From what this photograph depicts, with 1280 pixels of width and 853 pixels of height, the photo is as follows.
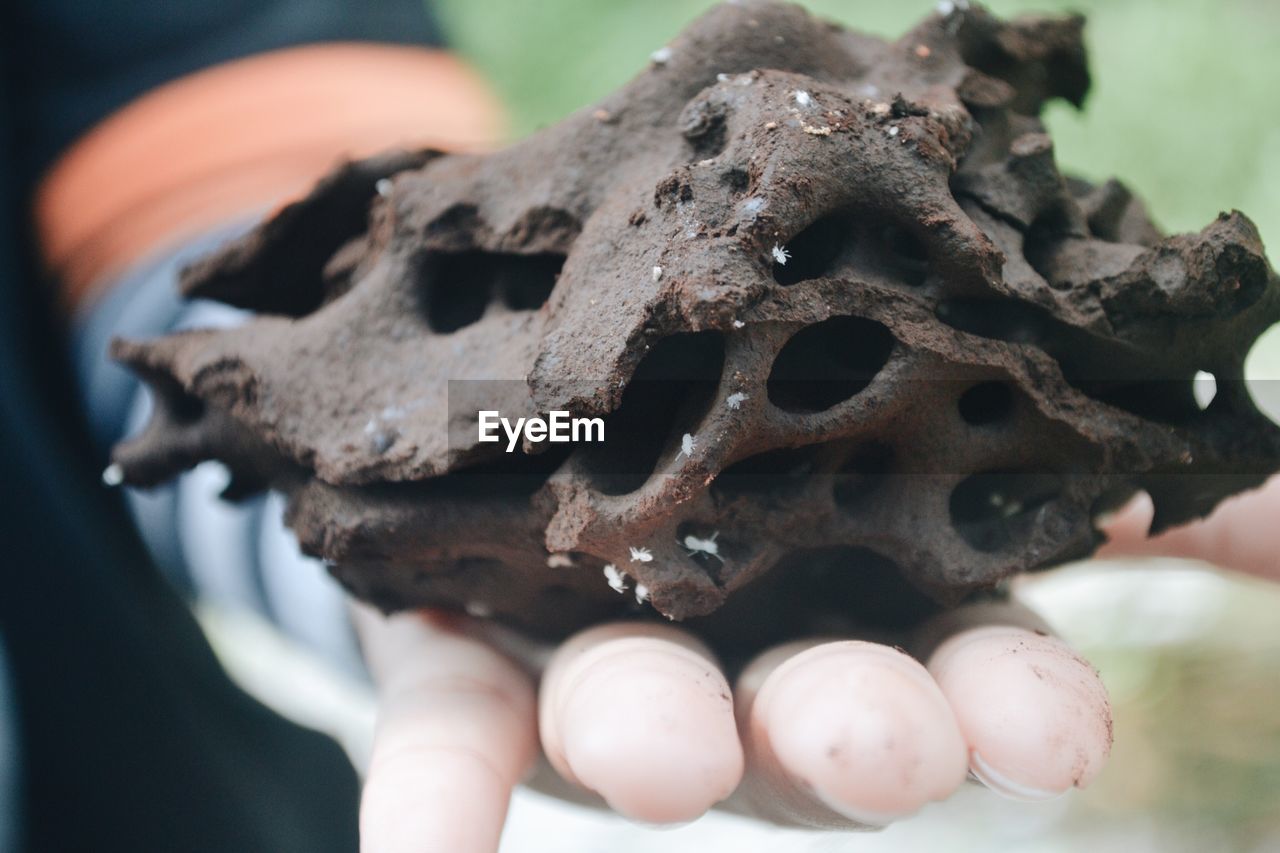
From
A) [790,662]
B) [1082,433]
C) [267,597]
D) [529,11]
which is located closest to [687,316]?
[790,662]

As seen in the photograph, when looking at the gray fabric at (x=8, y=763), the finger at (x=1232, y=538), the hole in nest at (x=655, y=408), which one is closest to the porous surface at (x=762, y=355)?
the hole in nest at (x=655, y=408)

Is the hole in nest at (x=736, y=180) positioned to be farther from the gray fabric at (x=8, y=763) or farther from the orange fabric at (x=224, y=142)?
the gray fabric at (x=8, y=763)

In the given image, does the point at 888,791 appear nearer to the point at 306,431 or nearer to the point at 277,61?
the point at 306,431

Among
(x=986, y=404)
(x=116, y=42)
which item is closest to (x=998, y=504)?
(x=986, y=404)

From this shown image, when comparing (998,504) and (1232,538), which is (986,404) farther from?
(1232,538)

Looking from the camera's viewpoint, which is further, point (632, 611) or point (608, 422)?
point (632, 611)

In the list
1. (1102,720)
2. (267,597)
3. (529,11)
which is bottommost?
(267,597)
